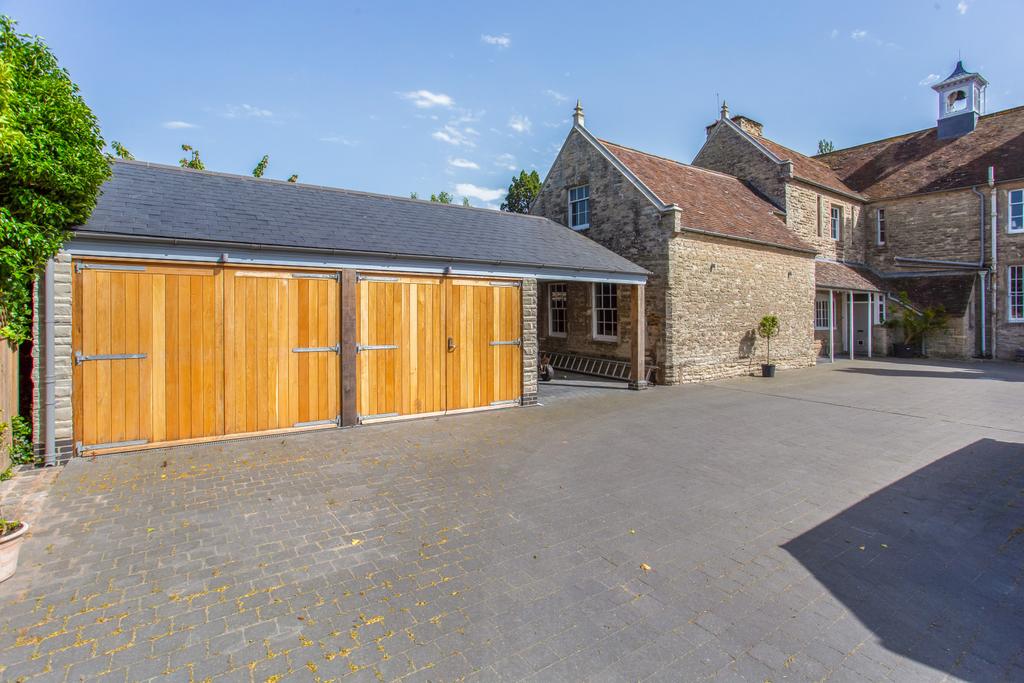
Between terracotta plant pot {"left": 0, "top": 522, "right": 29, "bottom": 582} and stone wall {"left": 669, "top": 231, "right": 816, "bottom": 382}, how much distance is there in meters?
13.0

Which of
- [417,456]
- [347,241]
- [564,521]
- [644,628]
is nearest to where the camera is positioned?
[644,628]

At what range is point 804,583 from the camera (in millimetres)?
3816

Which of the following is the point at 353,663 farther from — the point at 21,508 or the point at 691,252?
the point at 691,252

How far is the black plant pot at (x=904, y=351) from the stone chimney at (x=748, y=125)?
1092cm

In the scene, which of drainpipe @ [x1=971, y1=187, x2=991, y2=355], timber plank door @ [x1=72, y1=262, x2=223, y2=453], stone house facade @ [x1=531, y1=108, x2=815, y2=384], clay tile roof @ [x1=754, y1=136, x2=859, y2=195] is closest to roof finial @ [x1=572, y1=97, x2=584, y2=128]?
stone house facade @ [x1=531, y1=108, x2=815, y2=384]

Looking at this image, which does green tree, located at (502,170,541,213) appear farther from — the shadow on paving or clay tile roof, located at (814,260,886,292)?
the shadow on paving

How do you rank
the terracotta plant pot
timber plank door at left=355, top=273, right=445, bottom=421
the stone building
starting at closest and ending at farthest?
the terracotta plant pot → timber plank door at left=355, top=273, right=445, bottom=421 → the stone building

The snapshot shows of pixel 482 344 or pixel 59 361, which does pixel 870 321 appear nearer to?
pixel 482 344

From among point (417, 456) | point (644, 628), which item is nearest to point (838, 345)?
point (417, 456)

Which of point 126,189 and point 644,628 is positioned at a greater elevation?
point 126,189

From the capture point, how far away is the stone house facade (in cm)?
1431

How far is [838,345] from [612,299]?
44.0ft

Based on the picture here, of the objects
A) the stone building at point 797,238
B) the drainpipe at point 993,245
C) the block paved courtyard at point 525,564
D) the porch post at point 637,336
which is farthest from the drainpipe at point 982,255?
the block paved courtyard at point 525,564

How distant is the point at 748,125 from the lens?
2297 centimetres
